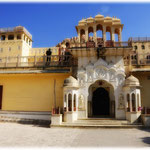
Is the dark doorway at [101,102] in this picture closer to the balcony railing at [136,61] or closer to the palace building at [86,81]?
the palace building at [86,81]

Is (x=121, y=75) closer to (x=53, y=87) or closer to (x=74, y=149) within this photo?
(x=53, y=87)

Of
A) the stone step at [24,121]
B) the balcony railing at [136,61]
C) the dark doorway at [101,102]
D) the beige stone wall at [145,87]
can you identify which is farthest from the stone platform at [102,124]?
the balcony railing at [136,61]

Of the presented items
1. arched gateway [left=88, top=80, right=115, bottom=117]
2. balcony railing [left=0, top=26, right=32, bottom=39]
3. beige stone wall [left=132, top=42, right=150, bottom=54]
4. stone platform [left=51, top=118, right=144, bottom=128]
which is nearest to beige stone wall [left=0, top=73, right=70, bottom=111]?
arched gateway [left=88, top=80, right=115, bottom=117]

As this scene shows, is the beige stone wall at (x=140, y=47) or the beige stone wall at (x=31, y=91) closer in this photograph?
the beige stone wall at (x=31, y=91)

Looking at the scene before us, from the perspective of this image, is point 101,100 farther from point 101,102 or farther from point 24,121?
point 24,121

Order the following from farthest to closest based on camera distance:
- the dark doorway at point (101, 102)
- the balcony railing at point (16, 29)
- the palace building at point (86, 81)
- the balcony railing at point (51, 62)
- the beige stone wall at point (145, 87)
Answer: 1. the balcony railing at point (16, 29)
2. the balcony railing at point (51, 62)
3. the dark doorway at point (101, 102)
4. the beige stone wall at point (145, 87)
5. the palace building at point (86, 81)

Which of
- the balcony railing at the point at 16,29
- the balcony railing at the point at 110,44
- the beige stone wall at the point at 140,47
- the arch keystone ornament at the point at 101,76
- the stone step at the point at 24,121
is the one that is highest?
the balcony railing at the point at 16,29

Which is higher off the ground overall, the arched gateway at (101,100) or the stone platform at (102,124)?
the arched gateway at (101,100)

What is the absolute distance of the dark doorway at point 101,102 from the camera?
14445mm

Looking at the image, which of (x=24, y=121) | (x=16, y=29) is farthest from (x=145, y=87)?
(x=16, y=29)

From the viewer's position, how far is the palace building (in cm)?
1217

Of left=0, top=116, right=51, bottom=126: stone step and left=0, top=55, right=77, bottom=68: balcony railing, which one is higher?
left=0, top=55, right=77, bottom=68: balcony railing

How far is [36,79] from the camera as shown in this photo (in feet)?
49.4

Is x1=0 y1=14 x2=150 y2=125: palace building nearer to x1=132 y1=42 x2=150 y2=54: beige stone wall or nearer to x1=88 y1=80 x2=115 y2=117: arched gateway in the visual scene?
x1=88 y1=80 x2=115 y2=117: arched gateway
